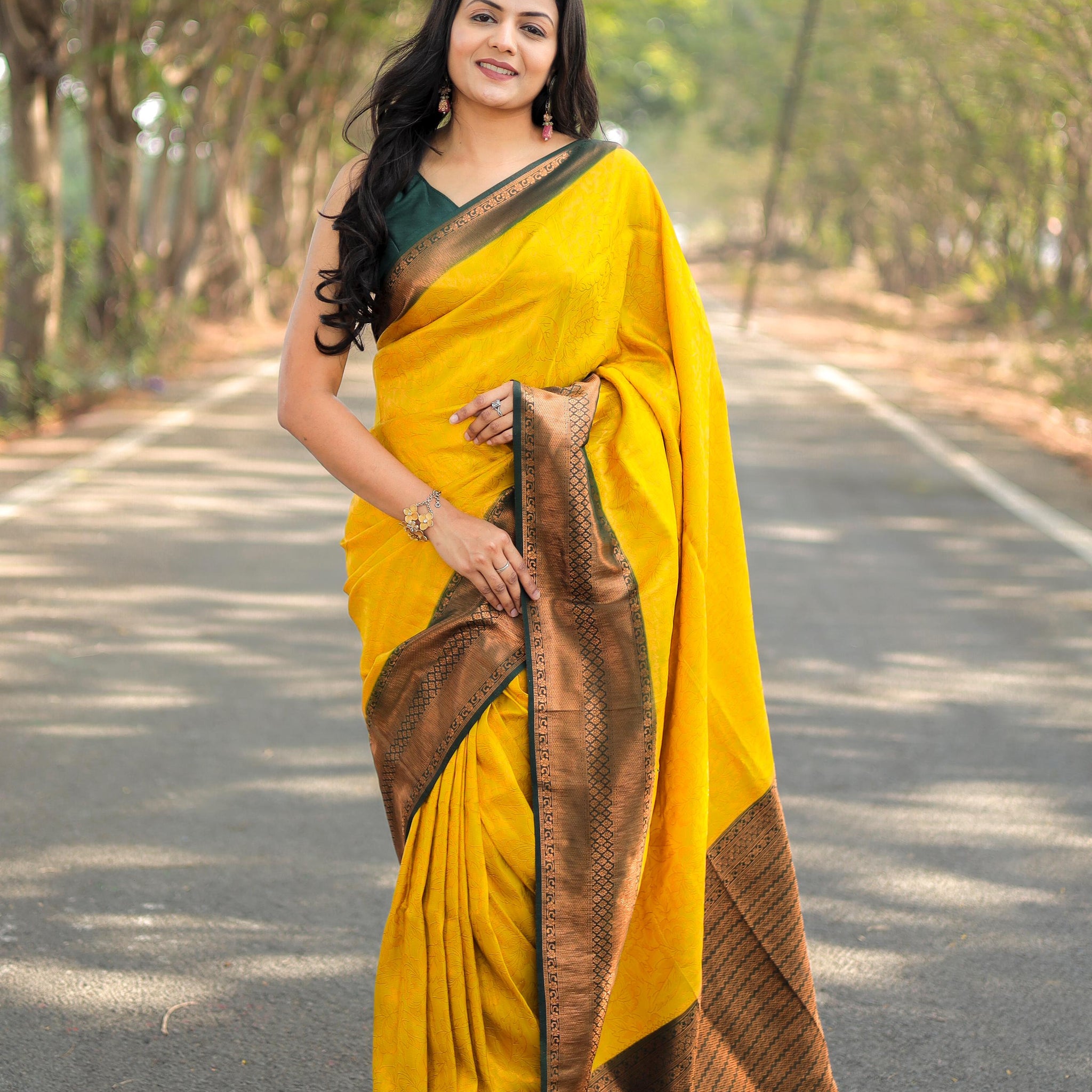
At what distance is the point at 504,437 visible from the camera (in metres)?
2.26

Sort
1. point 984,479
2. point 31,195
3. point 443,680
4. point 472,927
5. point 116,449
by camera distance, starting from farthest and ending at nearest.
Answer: point 31,195 → point 984,479 → point 116,449 → point 443,680 → point 472,927

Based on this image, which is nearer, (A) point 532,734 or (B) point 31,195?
(A) point 532,734

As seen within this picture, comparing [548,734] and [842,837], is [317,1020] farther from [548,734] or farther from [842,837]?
[842,837]

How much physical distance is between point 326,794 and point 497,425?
2175mm

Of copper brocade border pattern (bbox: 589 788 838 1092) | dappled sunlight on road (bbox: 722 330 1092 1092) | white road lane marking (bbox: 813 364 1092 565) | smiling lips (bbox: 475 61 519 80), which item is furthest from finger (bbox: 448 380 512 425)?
white road lane marking (bbox: 813 364 1092 565)

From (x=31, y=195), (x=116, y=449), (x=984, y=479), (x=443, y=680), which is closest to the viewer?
(x=443, y=680)

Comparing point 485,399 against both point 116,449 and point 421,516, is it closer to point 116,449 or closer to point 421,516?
point 421,516

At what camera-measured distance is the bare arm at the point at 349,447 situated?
7.34ft

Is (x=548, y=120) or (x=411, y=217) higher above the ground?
(x=548, y=120)

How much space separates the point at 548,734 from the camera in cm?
222

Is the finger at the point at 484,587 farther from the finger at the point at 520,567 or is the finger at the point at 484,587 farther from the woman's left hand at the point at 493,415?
the woman's left hand at the point at 493,415

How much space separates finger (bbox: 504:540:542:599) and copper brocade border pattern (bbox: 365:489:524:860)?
58 millimetres

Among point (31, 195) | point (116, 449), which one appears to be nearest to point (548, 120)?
point (116, 449)

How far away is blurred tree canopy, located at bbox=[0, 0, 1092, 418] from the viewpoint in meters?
10.7
